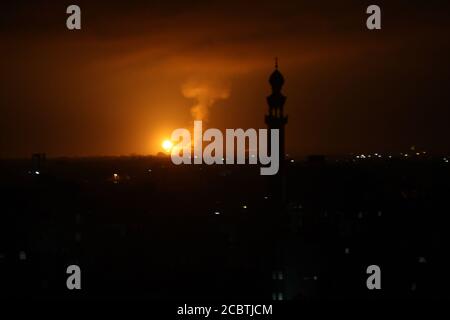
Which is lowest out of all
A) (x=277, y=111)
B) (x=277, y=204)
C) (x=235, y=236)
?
(x=235, y=236)

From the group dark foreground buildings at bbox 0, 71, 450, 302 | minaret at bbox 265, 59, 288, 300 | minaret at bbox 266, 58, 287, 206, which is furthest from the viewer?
minaret at bbox 266, 58, 287, 206

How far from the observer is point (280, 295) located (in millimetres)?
15219

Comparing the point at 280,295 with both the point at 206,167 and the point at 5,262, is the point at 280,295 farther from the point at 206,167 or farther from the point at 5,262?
the point at 206,167

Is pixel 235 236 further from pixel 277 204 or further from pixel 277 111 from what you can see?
pixel 277 111

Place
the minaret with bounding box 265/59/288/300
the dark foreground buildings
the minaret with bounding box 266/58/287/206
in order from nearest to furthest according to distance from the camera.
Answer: the dark foreground buildings < the minaret with bounding box 265/59/288/300 < the minaret with bounding box 266/58/287/206

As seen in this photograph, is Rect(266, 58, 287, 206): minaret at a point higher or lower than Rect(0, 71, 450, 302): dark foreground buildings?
higher

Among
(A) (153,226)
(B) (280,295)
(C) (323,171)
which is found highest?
(C) (323,171)

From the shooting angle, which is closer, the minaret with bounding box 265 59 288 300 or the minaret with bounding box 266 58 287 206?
the minaret with bounding box 265 59 288 300

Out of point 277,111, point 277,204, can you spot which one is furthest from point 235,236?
point 277,111

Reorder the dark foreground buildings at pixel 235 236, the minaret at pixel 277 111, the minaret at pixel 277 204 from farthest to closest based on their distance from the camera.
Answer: the minaret at pixel 277 111
the minaret at pixel 277 204
the dark foreground buildings at pixel 235 236

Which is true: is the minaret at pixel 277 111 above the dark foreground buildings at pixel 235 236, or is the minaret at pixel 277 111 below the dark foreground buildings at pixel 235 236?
above

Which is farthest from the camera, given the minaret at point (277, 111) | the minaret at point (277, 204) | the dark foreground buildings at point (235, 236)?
the minaret at point (277, 111)

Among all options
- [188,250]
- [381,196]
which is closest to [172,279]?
[188,250]

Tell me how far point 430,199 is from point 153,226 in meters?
9.13
